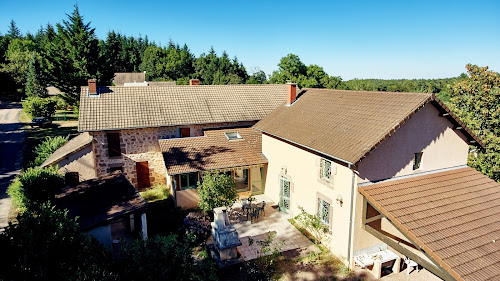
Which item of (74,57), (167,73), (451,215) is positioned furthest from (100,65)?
(167,73)

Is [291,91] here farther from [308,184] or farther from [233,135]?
[308,184]

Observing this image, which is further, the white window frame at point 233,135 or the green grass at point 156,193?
the white window frame at point 233,135

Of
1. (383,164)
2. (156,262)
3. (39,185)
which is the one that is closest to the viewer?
(156,262)

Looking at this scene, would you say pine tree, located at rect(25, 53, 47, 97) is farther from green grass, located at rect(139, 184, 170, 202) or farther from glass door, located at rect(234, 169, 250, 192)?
glass door, located at rect(234, 169, 250, 192)

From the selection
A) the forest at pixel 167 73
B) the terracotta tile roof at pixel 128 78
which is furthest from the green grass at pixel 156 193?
the terracotta tile roof at pixel 128 78

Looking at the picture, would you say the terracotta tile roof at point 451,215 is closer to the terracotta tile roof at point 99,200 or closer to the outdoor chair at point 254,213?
the outdoor chair at point 254,213

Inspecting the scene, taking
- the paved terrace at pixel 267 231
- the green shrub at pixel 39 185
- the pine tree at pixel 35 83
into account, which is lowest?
the paved terrace at pixel 267 231
